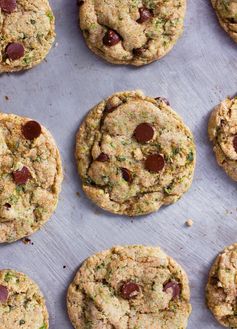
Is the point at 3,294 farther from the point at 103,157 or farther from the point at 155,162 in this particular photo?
the point at 155,162

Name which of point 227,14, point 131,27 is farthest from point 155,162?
point 227,14

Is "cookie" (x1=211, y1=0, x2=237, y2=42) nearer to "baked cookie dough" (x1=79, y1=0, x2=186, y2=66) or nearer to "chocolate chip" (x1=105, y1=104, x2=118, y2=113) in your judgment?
"baked cookie dough" (x1=79, y1=0, x2=186, y2=66)

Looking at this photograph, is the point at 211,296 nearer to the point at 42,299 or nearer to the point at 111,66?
the point at 42,299

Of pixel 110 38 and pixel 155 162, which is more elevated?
pixel 110 38

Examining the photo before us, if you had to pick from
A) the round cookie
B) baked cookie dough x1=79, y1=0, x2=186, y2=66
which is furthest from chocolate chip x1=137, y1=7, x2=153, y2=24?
the round cookie

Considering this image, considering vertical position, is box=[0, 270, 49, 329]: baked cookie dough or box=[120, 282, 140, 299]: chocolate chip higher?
box=[120, 282, 140, 299]: chocolate chip

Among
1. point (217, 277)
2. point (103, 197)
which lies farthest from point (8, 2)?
point (217, 277)

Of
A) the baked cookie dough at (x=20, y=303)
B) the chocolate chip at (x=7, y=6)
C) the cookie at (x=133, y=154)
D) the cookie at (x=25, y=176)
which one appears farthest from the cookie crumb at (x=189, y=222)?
the chocolate chip at (x=7, y=6)

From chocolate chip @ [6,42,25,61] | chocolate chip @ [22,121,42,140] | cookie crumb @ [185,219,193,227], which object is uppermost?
chocolate chip @ [6,42,25,61]
